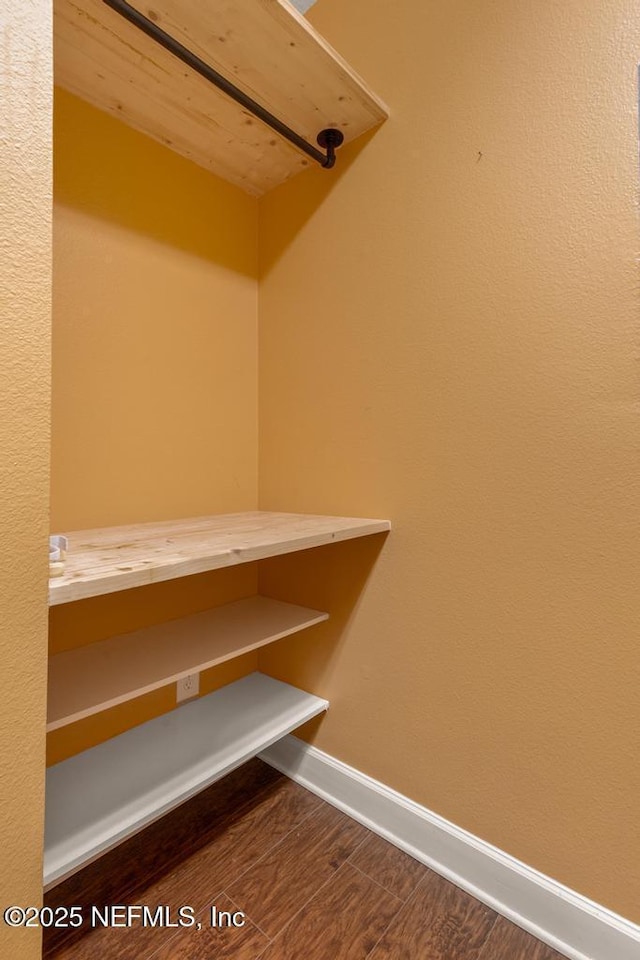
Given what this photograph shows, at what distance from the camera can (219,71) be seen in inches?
46.6

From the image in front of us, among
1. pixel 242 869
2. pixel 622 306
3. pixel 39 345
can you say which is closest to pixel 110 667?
pixel 242 869

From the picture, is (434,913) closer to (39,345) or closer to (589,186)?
(39,345)

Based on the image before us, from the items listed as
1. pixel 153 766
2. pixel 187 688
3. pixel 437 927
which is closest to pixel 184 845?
pixel 153 766

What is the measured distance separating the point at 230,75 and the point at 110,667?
161cm

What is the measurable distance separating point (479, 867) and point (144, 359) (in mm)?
1711

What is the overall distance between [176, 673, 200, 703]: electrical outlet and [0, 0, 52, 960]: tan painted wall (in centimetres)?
76

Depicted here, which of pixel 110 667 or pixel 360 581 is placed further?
pixel 360 581

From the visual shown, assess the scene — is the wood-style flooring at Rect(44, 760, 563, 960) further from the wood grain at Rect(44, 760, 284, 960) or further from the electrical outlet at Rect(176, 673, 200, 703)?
the electrical outlet at Rect(176, 673, 200, 703)

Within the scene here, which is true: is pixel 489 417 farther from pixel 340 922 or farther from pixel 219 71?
pixel 340 922

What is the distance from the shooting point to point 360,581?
1412 millimetres

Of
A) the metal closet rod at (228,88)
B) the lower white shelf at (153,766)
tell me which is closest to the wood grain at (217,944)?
the lower white shelf at (153,766)

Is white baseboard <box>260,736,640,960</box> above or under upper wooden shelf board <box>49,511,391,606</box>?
under

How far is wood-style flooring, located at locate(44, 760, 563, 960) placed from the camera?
3.24ft

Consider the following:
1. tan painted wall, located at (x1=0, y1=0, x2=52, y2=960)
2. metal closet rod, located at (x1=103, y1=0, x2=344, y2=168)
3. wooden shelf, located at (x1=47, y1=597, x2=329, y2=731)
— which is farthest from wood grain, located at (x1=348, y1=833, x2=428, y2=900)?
metal closet rod, located at (x1=103, y1=0, x2=344, y2=168)
